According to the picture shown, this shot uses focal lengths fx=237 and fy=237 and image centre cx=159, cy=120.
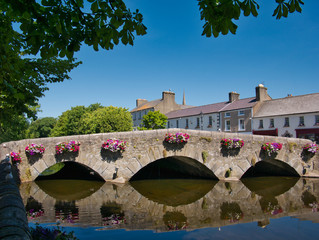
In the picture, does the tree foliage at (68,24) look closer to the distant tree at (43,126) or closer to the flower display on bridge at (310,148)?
the flower display on bridge at (310,148)

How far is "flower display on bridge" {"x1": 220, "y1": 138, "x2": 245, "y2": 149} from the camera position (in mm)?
11802

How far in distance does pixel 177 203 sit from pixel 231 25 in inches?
260

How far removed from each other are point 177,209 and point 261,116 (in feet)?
84.1

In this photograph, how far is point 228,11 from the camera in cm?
282

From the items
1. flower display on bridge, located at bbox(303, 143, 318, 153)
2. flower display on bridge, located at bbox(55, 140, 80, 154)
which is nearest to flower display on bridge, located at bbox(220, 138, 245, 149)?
flower display on bridge, located at bbox(303, 143, 318, 153)

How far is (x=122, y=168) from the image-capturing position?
11.0m

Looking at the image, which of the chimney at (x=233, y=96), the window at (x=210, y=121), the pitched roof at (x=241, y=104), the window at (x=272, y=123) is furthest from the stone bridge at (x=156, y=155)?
the chimney at (x=233, y=96)

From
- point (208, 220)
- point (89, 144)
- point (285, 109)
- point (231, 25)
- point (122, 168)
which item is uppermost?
point (285, 109)

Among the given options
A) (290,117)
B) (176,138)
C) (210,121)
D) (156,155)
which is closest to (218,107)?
(210,121)

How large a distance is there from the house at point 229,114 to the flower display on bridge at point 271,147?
16.2 meters

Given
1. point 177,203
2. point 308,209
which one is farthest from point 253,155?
point 177,203

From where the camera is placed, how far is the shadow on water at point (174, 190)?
8628 millimetres

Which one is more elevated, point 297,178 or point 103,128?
point 103,128

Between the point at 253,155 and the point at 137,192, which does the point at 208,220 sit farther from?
the point at 253,155
